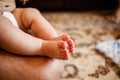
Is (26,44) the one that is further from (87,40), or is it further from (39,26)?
(87,40)

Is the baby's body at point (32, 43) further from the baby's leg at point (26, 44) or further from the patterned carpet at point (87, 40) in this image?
the patterned carpet at point (87, 40)

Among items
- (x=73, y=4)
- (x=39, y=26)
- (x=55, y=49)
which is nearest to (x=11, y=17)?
(x=39, y=26)

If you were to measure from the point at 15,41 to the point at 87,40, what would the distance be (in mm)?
632

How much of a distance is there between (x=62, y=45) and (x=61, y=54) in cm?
4

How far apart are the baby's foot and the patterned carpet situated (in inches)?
10.2

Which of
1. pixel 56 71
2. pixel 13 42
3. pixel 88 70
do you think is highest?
pixel 13 42

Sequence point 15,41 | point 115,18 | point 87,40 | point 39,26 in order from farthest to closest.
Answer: point 115,18 → point 87,40 → point 39,26 → point 15,41

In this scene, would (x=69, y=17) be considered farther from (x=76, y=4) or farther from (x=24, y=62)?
(x=24, y=62)

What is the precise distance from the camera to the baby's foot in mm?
724

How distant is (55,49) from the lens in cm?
74

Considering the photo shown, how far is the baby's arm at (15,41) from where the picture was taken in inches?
28.7

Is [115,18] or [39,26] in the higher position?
[39,26]

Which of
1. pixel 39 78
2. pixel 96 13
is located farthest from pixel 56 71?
pixel 96 13

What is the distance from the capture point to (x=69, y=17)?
155 centimetres
